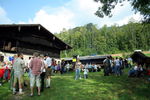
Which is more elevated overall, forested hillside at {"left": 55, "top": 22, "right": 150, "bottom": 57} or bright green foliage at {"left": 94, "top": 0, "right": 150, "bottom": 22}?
forested hillside at {"left": 55, "top": 22, "right": 150, "bottom": 57}

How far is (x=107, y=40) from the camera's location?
80.6m

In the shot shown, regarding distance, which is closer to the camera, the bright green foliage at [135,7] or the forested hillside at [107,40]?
the bright green foliage at [135,7]

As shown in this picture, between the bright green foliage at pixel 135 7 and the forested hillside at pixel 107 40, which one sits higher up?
the forested hillside at pixel 107 40

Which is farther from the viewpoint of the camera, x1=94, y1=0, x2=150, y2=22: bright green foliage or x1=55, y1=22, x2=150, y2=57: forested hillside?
x1=55, y1=22, x2=150, y2=57: forested hillside

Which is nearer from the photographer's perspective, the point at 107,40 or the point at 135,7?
the point at 135,7

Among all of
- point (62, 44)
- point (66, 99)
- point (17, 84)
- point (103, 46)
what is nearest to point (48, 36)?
point (62, 44)

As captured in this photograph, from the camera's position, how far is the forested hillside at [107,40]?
72.9 m

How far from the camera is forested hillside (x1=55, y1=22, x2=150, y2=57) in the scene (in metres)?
72.9

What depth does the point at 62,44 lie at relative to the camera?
102 feet

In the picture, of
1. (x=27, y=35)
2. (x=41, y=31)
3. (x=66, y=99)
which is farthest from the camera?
(x=41, y=31)

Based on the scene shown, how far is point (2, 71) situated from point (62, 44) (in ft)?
62.7

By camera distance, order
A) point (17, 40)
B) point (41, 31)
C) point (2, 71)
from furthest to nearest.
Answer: point (41, 31) → point (17, 40) → point (2, 71)

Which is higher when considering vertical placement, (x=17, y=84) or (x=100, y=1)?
(x=100, y=1)

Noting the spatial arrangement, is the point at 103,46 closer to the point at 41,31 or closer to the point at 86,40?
the point at 86,40
